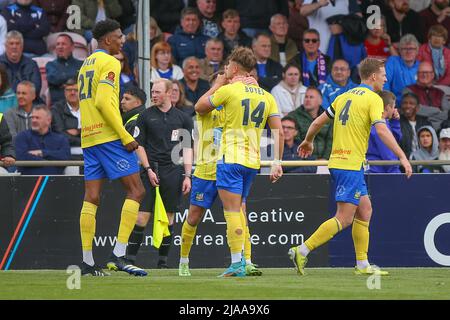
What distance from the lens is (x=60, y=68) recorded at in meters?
17.5

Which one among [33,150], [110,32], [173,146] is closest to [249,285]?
[110,32]

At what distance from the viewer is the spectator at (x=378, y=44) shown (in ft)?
63.0

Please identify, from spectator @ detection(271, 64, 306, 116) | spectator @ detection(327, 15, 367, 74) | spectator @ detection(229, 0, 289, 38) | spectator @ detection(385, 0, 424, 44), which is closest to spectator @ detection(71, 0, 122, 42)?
spectator @ detection(229, 0, 289, 38)

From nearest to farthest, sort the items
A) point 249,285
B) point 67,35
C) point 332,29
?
point 249,285, point 67,35, point 332,29

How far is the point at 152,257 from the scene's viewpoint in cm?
1546

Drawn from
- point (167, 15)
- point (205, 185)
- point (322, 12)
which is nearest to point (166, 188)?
point (205, 185)

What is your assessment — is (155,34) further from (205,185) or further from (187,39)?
(205,185)

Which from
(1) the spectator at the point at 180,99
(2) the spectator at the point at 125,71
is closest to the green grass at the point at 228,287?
(1) the spectator at the point at 180,99

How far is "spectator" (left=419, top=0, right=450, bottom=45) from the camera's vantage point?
1992cm

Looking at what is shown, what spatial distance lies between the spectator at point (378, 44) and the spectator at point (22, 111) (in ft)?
18.8

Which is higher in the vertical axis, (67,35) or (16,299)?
(67,35)

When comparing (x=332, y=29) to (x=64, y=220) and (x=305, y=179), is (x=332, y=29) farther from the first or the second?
(x=64, y=220)

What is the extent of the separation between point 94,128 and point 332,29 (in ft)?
26.2

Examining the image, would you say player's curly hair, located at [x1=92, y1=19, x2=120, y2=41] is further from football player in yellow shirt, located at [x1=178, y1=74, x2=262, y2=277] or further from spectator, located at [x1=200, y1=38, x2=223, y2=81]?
spectator, located at [x1=200, y1=38, x2=223, y2=81]
